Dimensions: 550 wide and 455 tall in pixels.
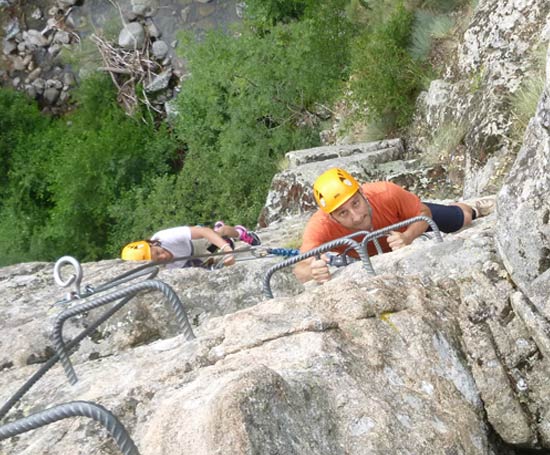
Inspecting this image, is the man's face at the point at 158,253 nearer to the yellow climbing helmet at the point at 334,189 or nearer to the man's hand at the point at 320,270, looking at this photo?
the yellow climbing helmet at the point at 334,189

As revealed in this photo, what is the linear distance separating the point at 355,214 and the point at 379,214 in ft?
1.14

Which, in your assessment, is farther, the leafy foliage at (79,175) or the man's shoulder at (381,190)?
the leafy foliage at (79,175)

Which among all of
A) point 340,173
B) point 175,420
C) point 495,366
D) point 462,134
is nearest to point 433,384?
point 495,366

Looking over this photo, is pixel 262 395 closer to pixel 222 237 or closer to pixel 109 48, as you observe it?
pixel 222 237

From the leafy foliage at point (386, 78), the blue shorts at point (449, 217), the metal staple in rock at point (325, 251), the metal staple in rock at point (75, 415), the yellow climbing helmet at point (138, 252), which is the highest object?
the leafy foliage at point (386, 78)

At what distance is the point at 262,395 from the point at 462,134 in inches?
306

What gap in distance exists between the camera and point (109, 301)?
3.66 metres

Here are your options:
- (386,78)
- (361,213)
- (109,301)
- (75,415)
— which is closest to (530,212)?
(361,213)

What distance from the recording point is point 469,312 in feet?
12.7

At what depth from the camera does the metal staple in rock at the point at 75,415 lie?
90.1 inches

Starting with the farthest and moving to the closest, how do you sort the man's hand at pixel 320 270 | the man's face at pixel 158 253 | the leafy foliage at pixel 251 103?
the leafy foliage at pixel 251 103 → the man's face at pixel 158 253 → the man's hand at pixel 320 270

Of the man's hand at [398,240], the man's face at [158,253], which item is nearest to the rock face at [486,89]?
the man's hand at [398,240]

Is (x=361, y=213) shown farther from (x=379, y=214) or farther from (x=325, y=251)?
(x=325, y=251)

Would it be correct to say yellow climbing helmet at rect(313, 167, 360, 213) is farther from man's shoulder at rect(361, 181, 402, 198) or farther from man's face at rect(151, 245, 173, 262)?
man's face at rect(151, 245, 173, 262)
